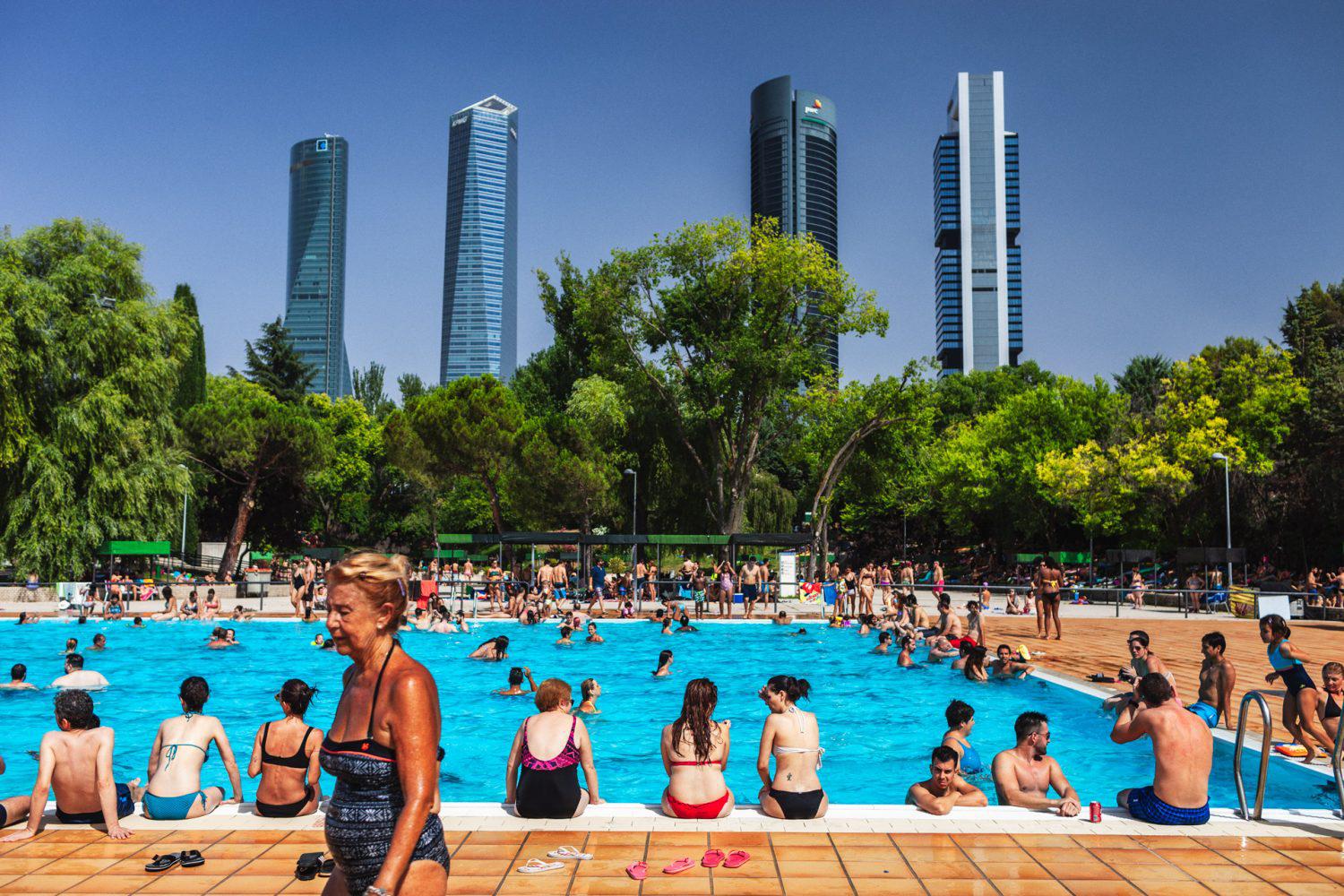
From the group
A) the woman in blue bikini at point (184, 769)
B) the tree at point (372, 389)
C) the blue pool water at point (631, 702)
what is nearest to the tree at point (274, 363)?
the tree at point (372, 389)

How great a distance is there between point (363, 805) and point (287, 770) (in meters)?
4.64

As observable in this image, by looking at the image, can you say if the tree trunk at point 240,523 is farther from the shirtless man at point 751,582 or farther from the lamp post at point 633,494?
the shirtless man at point 751,582

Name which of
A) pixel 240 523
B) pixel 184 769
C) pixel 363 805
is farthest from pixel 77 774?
pixel 240 523

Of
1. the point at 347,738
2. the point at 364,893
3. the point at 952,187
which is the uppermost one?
the point at 952,187

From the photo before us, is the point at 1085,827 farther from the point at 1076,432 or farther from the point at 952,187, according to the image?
the point at 952,187

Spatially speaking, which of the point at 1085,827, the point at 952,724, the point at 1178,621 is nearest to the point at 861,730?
the point at 952,724

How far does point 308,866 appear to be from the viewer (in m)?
5.09

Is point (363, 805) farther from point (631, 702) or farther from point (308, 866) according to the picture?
point (631, 702)

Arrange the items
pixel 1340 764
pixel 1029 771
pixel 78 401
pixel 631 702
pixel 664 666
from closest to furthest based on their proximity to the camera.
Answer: pixel 1340 764 → pixel 1029 771 → pixel 631 702 → pixel 664 666 → pixel 78 401

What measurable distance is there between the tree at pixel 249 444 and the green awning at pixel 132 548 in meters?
10.9

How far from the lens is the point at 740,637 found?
957 inches

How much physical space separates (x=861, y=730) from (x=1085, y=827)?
8.02 m

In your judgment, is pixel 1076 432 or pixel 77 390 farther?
pixel 1076 432

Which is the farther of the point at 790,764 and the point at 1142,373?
the point at 1142,373
